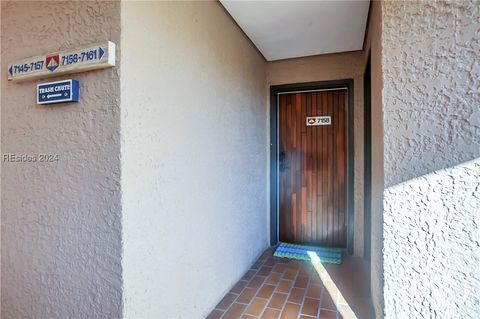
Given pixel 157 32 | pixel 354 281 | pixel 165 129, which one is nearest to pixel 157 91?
pixel 165 129

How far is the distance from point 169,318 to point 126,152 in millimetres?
1038

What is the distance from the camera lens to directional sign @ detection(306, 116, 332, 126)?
3.33 meters

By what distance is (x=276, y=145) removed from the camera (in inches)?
138

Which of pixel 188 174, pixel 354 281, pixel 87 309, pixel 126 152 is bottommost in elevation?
pixel 354 281

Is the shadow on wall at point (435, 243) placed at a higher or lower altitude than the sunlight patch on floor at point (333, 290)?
higher

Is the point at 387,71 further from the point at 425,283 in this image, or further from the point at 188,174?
the point at 188,174

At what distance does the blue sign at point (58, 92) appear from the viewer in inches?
52.7

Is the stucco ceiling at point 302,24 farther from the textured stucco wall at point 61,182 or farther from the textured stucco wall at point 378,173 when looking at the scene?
the textured stucco wall at point 61,182

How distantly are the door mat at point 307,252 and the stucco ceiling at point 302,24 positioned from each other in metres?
2.40

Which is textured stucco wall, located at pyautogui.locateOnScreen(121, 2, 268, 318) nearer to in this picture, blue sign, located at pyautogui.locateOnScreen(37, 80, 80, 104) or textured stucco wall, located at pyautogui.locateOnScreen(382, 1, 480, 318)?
blue sign, located at pyautogui.locateOnScreen(37, 80, 80, 104)

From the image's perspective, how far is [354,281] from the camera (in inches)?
98.7

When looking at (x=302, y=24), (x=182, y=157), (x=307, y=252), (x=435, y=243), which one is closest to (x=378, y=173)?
(x=435, y=243)

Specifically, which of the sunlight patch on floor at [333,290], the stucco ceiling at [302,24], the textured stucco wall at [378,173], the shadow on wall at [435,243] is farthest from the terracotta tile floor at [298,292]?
the stucco ceiling at [302,24]

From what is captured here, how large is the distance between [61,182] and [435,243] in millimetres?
1962
